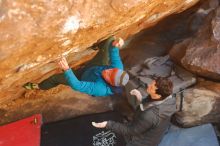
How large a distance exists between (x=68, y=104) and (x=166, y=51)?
1643 millimetres

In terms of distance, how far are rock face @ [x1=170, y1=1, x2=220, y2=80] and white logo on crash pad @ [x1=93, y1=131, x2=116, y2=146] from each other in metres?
1.30

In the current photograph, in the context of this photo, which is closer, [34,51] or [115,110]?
[34,51]

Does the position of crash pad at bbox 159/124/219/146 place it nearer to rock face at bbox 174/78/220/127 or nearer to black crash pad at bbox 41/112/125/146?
rock face at bbox 174/78/220/127

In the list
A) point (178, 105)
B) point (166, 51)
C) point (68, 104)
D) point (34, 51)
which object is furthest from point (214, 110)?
point (34, 51)

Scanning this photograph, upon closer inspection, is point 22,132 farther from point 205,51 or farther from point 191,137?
point 205,51

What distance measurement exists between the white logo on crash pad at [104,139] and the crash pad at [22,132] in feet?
2.37

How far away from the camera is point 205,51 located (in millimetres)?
4535

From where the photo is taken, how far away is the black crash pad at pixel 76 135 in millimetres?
4609

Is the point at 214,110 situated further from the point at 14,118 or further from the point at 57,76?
the point at 14,118

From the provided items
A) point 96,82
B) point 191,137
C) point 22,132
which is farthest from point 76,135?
point 191,137

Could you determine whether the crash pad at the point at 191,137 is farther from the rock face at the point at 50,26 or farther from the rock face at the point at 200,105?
the rock face at the point at 50,26

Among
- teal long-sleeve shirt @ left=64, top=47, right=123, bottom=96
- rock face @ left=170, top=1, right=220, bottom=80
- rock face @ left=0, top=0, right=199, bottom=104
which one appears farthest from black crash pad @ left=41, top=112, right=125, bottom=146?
rock face @ left=170, top=1, right=220, bottom=80

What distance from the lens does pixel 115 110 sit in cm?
518

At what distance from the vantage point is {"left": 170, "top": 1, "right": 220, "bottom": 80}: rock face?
4.43 metres
